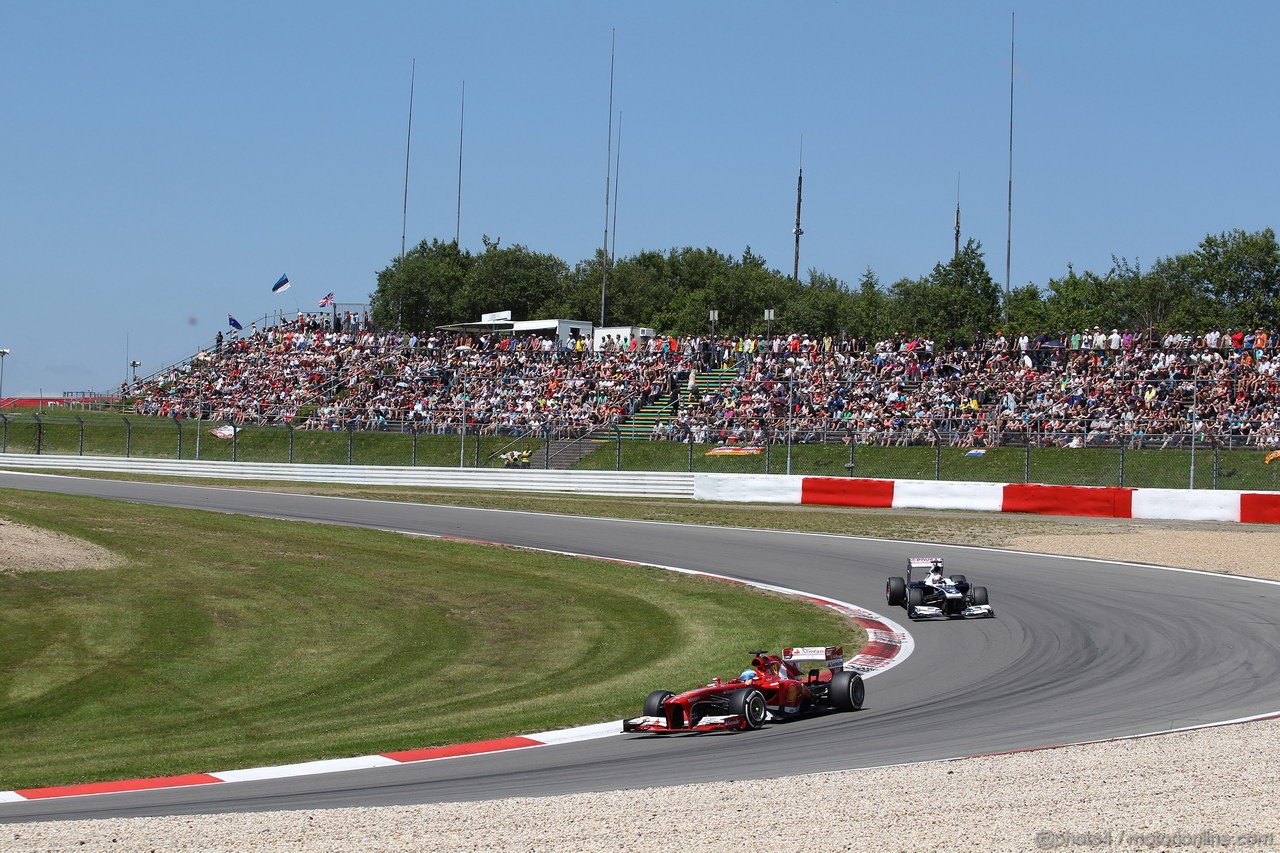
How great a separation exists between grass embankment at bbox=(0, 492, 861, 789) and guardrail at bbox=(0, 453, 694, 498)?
17.1 m

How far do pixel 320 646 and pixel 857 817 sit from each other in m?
9.22

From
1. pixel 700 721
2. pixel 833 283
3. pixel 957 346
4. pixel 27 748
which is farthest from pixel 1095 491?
pixel 833 283

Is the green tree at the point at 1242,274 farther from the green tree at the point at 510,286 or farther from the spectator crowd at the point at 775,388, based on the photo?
the green tree at the point at 510,286

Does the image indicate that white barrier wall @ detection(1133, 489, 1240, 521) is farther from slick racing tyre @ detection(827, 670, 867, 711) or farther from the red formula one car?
slick racing tyre @ detection(827, 670, 867, 711)

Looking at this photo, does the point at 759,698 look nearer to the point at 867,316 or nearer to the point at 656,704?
the point at 656,704

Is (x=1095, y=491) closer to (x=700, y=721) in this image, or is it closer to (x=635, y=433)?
(x=635, y=433)

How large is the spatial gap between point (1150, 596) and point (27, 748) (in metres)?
14.6

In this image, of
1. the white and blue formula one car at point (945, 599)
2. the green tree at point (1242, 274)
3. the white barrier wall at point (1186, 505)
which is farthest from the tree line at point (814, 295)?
the white and blue formula one car at point (945, 599)

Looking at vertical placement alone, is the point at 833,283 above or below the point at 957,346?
above

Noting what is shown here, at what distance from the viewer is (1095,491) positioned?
1238 inches

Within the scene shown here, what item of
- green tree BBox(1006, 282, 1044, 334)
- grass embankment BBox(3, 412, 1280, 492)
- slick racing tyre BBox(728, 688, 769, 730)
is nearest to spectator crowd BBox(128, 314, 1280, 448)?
grass embankment BBox(3, 412, 1280, 492)

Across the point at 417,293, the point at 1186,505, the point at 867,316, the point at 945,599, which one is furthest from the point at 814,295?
the point at 945,599

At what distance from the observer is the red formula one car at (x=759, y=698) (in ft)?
34.5

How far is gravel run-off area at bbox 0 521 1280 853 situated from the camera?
22.1 ft
